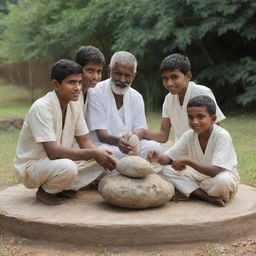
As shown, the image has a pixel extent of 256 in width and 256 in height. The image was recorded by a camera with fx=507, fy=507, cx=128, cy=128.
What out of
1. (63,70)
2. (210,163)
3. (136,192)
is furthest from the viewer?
(210,163)

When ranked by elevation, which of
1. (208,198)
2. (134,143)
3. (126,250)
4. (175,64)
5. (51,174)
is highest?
(175,64)

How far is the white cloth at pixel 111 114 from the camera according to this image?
5.05m

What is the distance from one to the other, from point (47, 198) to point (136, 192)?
0.78 metres

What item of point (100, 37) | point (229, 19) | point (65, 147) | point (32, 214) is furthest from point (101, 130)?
point (100, 37)

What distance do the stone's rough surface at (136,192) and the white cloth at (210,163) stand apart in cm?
28

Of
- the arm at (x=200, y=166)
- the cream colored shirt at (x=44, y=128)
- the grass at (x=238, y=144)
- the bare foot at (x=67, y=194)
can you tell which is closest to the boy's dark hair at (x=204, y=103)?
the arm at (x=200, y=166)

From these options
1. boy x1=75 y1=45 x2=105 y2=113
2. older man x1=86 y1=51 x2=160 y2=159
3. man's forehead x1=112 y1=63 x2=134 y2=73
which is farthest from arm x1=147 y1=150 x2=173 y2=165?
boy x1=75 y1=45 x2=105 y2=113

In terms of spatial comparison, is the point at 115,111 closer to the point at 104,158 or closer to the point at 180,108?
the point at 180,108

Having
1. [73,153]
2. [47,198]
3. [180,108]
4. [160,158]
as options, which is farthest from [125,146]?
[47,198]

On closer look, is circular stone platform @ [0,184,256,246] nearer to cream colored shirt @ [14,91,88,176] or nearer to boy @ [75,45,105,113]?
cream colored shirt @ [14,91,88,176]

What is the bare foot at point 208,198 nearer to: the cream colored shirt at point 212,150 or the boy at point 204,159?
the boy at point 204,159

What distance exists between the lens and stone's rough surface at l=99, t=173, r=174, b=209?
3.97 metres

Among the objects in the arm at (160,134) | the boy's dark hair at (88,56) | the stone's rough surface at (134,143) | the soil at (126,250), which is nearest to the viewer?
the soil at (126,250)

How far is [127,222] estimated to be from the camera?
3664 mm
